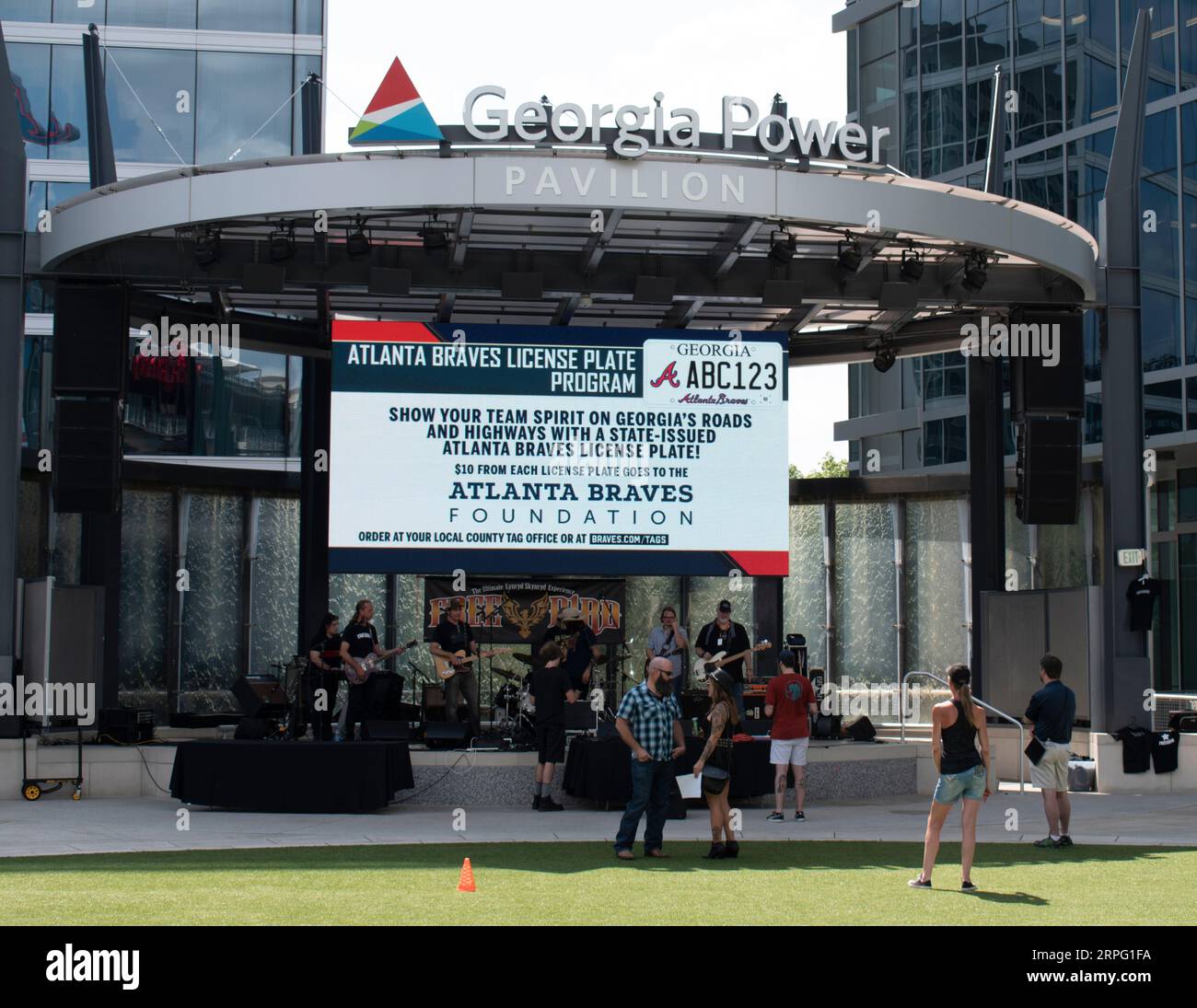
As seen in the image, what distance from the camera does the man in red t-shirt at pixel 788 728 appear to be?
17422mm

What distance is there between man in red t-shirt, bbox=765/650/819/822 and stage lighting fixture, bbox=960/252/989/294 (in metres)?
6.03

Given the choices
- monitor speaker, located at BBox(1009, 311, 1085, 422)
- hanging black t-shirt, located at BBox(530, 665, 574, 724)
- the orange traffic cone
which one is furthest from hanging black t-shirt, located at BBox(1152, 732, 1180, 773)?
the orange traffic cone

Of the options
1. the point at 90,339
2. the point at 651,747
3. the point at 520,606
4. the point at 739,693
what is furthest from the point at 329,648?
the point at 651,747

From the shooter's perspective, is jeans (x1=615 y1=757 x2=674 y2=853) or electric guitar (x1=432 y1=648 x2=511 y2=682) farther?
electric guitar (x1=432 y1=648 x2=511 y2=682)

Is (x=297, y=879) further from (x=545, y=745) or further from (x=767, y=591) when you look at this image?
(x=767, y=591)

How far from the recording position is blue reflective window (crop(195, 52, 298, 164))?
38.4 metres

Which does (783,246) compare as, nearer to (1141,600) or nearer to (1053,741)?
(1141,600)

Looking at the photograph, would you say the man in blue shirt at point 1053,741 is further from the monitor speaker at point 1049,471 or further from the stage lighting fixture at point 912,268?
the stage lighting fixture at point 912,268

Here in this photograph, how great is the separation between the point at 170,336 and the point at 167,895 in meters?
12.1

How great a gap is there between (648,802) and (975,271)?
962cm

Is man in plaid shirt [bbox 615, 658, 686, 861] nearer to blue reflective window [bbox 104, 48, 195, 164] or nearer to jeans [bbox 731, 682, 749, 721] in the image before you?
jeans [bbox 731, 682, 749, 721]

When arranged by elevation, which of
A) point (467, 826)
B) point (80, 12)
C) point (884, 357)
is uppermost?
point (80, 12)

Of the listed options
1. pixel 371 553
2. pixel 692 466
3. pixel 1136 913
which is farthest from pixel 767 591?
pixel 1136 913

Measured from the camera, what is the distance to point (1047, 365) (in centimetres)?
2105
